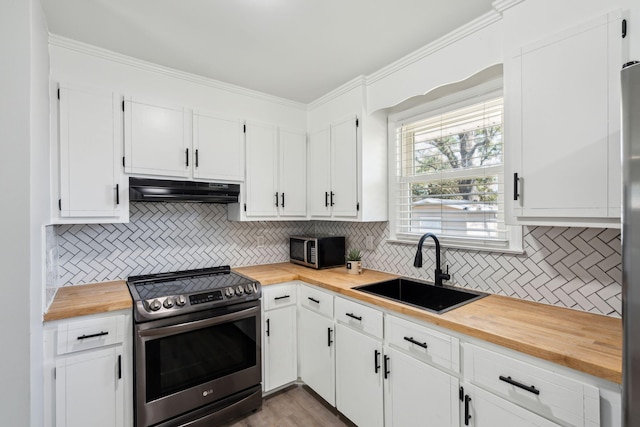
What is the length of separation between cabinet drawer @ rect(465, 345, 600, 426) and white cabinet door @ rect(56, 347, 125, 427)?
1.93 meters

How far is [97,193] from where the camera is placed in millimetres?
2033

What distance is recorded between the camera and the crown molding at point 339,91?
2.49m

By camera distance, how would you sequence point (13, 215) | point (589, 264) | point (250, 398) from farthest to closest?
point (250, 398) < point (589, 264) < point (13, 215)

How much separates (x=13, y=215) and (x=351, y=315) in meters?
1.82

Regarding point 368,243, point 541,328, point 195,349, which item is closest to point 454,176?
point 368,243

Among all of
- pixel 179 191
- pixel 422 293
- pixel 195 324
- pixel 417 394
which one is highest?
pixel 179 191

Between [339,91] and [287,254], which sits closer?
[339,91]

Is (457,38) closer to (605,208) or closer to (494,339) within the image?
(605,208)

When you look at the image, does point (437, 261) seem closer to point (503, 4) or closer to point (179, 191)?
point (503, 4)

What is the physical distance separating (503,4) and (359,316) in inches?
73.7

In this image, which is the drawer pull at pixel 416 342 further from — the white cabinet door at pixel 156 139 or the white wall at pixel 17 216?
the white cabinet door at pixel 156 139

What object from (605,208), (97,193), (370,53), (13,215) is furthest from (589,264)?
(97,193)

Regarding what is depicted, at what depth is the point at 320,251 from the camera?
2748 mm

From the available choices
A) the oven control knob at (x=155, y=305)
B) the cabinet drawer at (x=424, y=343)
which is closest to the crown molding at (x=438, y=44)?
the cabinet drawer at (x=424, y=343)
